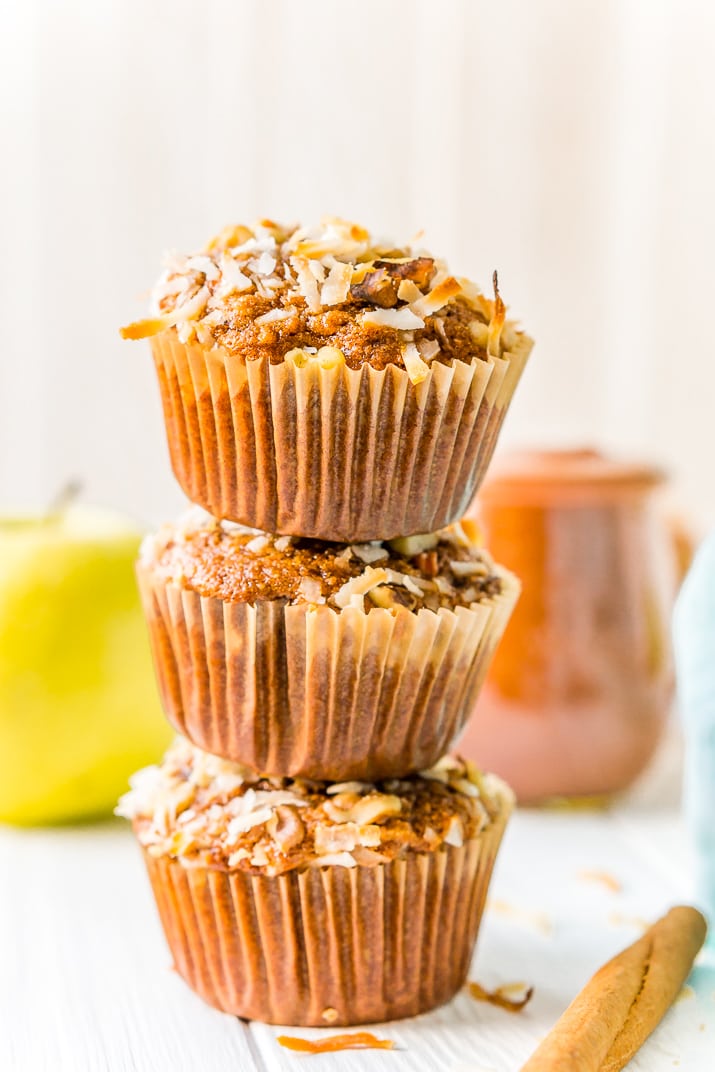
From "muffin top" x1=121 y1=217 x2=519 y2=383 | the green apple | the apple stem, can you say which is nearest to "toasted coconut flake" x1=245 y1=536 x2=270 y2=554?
"muffin top" x1=121 y1=217 x2=519 y2=383

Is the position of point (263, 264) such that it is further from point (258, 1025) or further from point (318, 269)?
point (258, 1025)

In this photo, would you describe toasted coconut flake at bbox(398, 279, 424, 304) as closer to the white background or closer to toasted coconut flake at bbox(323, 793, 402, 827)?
toasted coconut flake at bbox(323, 793, 402, 827)

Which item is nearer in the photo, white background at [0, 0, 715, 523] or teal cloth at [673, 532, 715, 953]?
teal cloth at [673, 532, 715, 953]

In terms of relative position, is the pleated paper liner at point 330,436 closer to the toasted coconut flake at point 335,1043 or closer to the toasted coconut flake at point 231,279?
the toasted coconut flake at point 231,279

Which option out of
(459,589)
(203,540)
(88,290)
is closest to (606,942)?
(459,589)

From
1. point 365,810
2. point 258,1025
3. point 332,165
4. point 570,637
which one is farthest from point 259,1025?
point 332,165

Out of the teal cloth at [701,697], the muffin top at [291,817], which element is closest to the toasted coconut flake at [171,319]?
the muffin top at [291,817]
